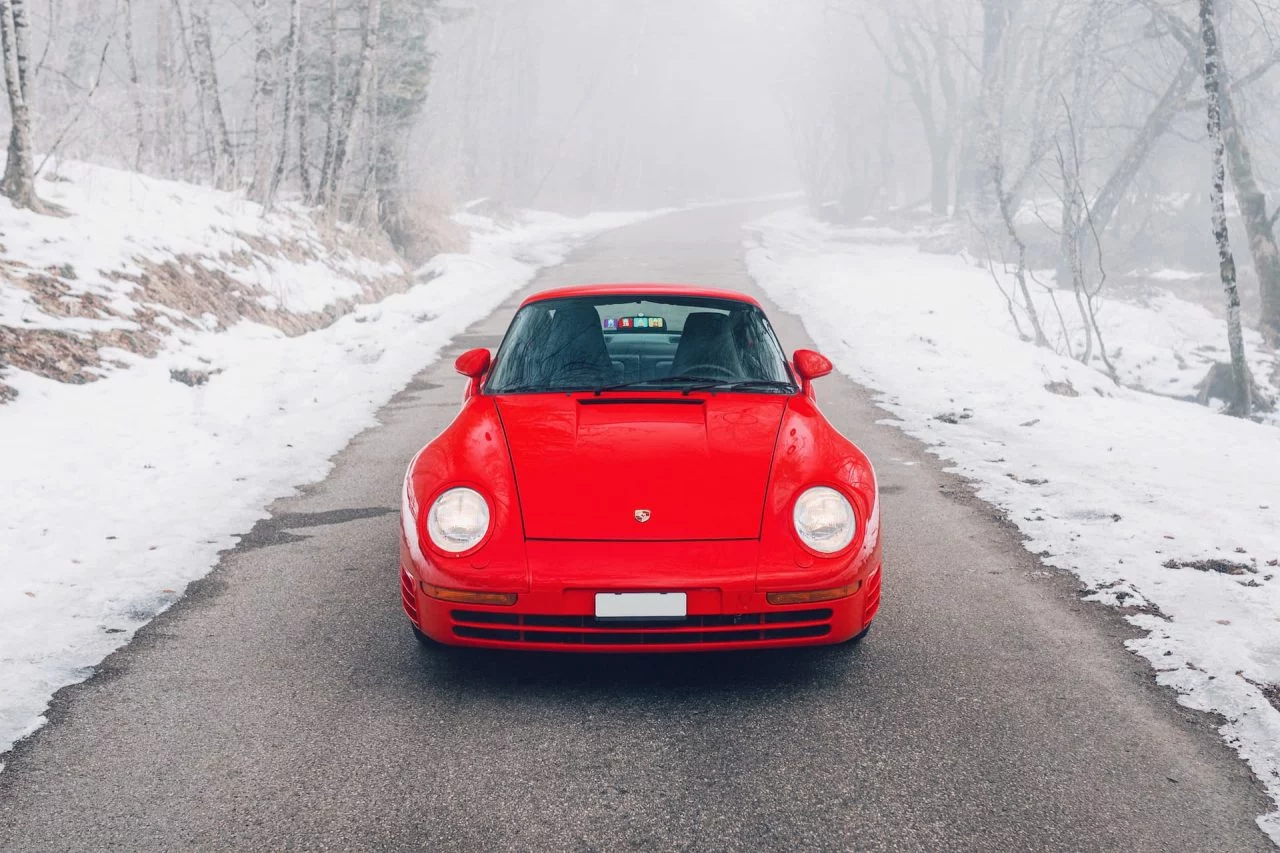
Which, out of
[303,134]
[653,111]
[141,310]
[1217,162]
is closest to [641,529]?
[141,310]

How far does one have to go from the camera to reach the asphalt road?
2736mm

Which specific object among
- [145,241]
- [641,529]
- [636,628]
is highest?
[145,241]

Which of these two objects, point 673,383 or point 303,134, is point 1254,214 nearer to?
point 673,383

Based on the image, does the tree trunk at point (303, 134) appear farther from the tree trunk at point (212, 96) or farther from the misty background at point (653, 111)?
the tree trunk at point (212, 96)

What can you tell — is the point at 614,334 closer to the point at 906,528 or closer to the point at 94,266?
the point at 906,528

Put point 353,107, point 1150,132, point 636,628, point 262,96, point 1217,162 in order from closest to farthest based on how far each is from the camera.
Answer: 1. point 636,628
2. point 1217,162
3. point 262,96
4. point 353,107
5. point 1150,132

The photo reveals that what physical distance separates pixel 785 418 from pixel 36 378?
21.3ft

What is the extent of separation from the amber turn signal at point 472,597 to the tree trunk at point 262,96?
15228 millimetres

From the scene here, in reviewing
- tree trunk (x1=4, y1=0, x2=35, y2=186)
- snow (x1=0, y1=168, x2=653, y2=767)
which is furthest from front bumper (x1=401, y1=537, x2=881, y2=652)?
tree trunk (x1=4, y1=0, x2=35, y2=186)

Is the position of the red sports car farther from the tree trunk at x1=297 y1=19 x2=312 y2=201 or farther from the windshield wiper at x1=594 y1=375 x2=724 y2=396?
the tree trunk at x1=297 y1=19 x2=312 y2=201

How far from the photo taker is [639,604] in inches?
130

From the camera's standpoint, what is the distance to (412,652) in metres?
3.96

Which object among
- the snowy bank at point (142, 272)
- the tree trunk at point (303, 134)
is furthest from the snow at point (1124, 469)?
the tree trunk at point (303, 134)

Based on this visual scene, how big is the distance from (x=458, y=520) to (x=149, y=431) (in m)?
5.19
